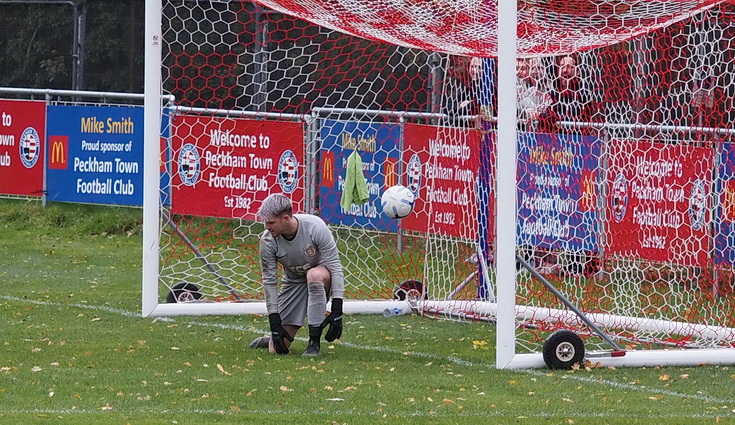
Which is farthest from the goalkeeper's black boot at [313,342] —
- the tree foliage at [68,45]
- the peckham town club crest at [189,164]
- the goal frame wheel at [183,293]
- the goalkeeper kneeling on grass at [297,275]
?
the tree foliage at [68,45]

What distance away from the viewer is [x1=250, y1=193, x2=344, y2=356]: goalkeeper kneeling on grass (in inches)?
360

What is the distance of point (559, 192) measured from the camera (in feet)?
36.0

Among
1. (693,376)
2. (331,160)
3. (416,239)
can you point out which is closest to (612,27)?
(693,376)

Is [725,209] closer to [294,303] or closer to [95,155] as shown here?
[294,303]

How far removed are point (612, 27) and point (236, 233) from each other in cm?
503

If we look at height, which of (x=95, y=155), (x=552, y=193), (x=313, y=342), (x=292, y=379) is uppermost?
(x=95, y=155)

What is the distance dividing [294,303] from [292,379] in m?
1.28

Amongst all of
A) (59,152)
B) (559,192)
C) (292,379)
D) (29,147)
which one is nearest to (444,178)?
(559,192)

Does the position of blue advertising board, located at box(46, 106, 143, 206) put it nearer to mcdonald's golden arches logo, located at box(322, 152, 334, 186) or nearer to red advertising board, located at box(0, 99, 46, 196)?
red advertising board, located at box(0, 99, 46, 196)

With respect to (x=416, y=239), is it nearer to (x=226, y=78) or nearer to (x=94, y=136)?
(x=226, y=78)

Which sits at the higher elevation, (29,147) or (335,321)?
(29,147)

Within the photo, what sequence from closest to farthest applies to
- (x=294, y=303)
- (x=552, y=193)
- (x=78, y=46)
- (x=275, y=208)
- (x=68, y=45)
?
(x=275, y=208)
(x=294, y=303)
(x=552, y=193)
(x=78, y=46)
(x=68, y=45)

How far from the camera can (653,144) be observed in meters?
11.2

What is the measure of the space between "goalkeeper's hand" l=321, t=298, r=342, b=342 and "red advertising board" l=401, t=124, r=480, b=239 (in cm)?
226
